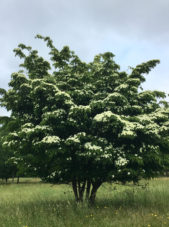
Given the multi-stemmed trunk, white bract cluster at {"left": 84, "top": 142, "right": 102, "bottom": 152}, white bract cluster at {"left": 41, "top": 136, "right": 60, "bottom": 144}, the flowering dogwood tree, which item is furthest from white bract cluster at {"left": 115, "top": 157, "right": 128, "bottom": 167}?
the multi-stemmed trunk

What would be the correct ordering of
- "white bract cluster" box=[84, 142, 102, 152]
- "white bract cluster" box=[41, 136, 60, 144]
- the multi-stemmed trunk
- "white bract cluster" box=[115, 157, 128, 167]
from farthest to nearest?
the multi-stemmed trunk < "white bract cluster" box=[115, 157, 128, 167] < "white bract cluster" box=[84, 142, 102, 152] < "white bract cluster" box=[41, 136, 60, 144]

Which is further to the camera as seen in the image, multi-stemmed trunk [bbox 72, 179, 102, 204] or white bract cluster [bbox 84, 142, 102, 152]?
multi-stemmed trunk [bbox 72, 179, 102, 204]

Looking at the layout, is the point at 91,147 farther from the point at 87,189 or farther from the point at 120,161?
the point at 87,189

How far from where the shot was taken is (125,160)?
1093 cm

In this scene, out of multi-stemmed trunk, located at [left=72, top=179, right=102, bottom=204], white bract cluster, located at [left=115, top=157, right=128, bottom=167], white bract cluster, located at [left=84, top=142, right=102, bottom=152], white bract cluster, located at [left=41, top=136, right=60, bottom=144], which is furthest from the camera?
multi-stemmed trunk, located at [left=72, top=179, right=102, bottom=204]

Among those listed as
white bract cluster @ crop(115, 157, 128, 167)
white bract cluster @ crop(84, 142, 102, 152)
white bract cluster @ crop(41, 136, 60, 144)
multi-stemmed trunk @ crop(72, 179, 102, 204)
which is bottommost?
multi-stemmed trunk @ crop(72, 179, 102, 204)

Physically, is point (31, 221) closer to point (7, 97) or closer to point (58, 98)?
point (58, 98)

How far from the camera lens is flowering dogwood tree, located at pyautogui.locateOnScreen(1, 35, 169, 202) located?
36.3 ft

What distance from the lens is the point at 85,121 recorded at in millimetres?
12047

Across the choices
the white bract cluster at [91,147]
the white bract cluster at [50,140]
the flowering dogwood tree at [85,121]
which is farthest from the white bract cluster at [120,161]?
the white bract cluster at [50,140]

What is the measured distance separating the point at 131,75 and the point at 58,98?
17.5ft

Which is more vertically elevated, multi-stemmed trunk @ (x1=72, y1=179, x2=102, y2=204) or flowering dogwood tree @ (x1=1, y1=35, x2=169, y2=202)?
flowering dogwood tree @ (x1=1, y1=35, x2=169, y2=202)

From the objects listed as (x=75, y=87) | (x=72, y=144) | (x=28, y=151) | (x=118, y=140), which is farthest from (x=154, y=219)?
(x=75, y=87)

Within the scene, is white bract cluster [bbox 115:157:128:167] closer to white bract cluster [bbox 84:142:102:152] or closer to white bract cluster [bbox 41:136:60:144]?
white bract cluster [bbox 84:142:102:152]
